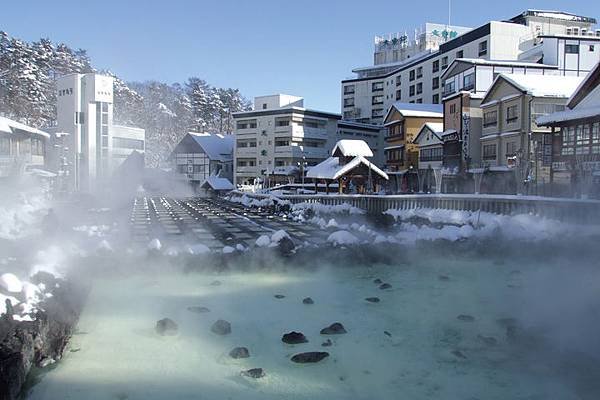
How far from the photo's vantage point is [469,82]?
41.9 meters

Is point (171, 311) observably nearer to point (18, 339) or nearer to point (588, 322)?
point (18, 339)

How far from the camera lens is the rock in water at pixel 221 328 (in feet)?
31.2

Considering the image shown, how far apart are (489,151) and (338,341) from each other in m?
31.1

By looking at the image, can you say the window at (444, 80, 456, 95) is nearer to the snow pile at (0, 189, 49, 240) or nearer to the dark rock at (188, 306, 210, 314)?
the snow pile at (0, 189, 49, 240)

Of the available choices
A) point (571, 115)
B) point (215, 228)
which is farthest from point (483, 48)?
point (215, 228)

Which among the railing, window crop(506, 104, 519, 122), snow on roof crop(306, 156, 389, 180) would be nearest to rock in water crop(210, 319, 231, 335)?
the railing

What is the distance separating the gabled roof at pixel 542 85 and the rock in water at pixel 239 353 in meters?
29.5

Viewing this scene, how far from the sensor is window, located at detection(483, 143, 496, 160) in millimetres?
35969

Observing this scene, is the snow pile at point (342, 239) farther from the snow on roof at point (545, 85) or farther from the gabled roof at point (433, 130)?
the gabled roof at point (433, 130)

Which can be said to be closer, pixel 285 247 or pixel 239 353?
pixel 239 353

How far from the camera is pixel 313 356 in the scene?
8.25 m

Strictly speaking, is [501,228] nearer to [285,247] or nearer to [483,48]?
[285,247]

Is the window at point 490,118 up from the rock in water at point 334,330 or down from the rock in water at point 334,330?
up

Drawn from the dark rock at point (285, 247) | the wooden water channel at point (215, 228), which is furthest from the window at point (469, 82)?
the dark rock at point (285, 247)
